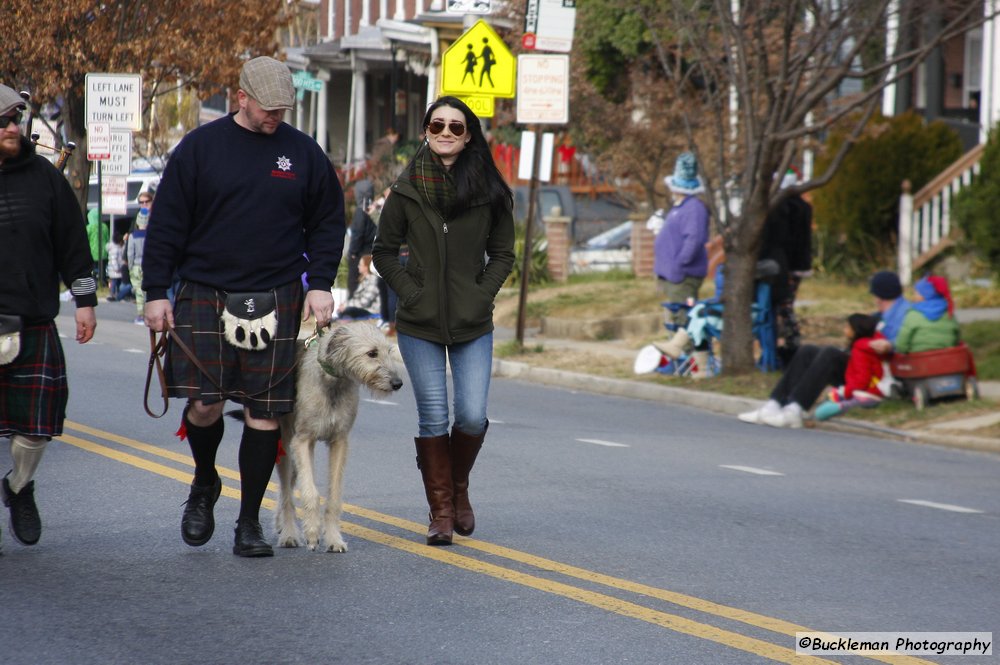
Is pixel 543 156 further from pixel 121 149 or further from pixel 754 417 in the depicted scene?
pixel 754 417

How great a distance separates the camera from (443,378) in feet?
23.3

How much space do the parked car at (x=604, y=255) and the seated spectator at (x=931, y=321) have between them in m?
A: 14.0

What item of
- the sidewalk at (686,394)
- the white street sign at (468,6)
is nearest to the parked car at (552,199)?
the sidewalk at (686,394)

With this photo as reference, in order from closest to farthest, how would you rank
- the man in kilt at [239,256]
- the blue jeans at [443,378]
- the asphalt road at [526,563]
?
1. the asphalt road at [526,563]
2. the man in kilt at [239,256]
3. the blue jeans at [443,378]

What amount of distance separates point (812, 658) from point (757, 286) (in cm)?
1074

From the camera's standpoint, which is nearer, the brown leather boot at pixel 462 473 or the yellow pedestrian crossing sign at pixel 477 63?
the brown leather boot at pixel 462 473

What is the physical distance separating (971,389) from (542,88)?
6337 mm

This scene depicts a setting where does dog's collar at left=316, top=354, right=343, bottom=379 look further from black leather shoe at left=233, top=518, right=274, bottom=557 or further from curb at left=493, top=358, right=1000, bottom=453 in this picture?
curb at left=493, top=358, right=1000, bottom=453

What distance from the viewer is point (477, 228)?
23.1 ft

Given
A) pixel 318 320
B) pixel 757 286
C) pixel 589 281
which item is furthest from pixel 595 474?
pixel 589 281

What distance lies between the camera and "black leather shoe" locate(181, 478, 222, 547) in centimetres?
670

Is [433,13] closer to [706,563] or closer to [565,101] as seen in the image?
[565,101]

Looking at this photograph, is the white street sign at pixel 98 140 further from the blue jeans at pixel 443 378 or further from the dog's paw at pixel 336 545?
the dog's paw at pixel 336 545

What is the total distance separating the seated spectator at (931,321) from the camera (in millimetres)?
13203
